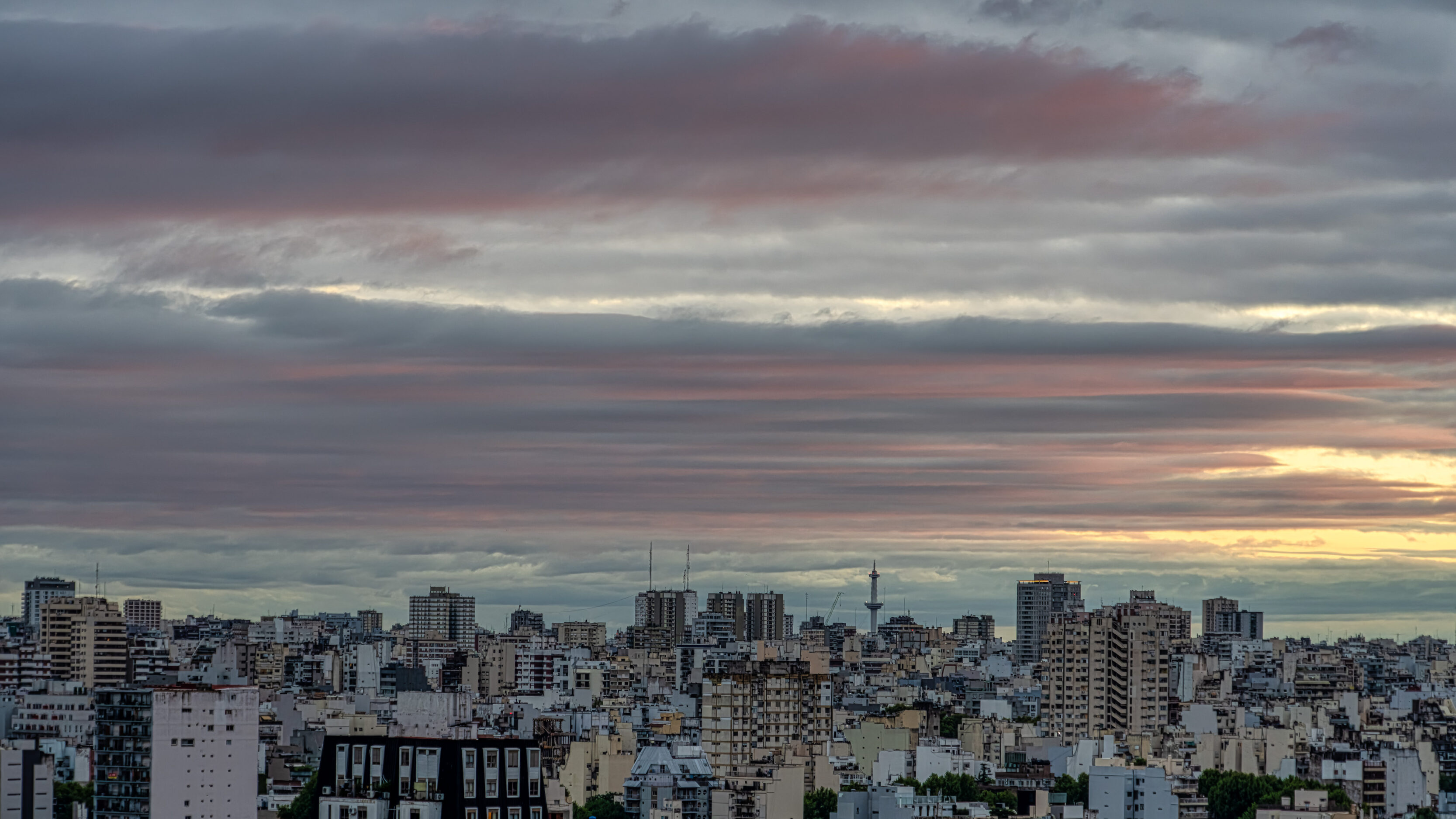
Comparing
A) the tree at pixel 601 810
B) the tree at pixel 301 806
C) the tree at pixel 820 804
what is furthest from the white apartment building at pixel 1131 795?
the tree at pixel 301 806

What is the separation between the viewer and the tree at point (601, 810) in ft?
594

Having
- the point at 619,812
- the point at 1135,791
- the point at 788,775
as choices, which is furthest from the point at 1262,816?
the point at 619,812

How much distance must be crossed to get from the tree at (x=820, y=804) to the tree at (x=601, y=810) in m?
13.2

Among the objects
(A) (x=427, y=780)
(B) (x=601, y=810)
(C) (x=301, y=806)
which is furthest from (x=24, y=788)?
(A) (x=427, y=780)

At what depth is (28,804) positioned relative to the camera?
171 metres

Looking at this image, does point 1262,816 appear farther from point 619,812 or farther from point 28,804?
point 28,804

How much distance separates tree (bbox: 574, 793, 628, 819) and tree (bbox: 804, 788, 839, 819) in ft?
43.4

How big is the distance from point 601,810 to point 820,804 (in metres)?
16.3

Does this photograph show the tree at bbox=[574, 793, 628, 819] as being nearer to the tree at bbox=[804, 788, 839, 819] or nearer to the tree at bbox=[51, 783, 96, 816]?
the tree at bbox=[804, 788, 839, 819]

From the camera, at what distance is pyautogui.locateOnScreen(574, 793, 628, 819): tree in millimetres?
181125

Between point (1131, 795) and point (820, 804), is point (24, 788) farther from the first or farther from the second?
point (1131, 795)

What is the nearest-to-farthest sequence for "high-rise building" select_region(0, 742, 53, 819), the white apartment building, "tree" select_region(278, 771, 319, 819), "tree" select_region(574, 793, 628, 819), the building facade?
the building facade < "tree" select_region(278, 771, 319, 819) < "high-rise building" select_region(0, 742, 53, 819) < "tree" select_region(574, 793, 628, 819) < the white apartment building

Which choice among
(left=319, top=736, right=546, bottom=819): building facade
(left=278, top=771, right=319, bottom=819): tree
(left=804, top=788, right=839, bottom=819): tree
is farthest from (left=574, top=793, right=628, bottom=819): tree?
(left=319, top=736, right=546, bottom=819): building facade

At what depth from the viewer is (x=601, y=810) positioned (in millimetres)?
186125
